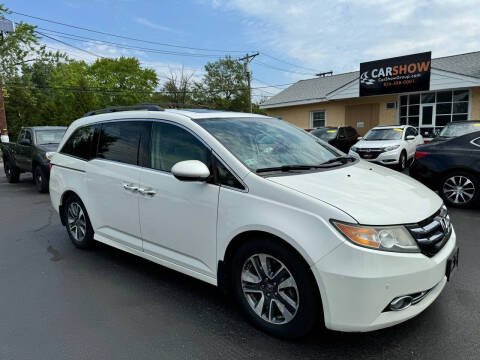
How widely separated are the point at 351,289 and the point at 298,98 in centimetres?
2169

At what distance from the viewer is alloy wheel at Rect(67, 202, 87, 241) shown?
4371 millimetres

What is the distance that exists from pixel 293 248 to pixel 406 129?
11972 millimetres

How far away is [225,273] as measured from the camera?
275cm

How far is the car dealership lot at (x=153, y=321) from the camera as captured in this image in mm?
2438

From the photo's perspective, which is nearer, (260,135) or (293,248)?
(293,248)

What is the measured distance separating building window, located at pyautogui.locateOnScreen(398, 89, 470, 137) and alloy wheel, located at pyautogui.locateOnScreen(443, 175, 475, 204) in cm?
1181

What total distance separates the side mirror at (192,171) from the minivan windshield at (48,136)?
27.4 feet

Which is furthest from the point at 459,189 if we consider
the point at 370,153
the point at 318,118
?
the point at 318,118

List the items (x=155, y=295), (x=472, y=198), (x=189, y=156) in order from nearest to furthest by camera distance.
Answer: (x=189, y=156), (x=155, y=295), (x=472, y=198)

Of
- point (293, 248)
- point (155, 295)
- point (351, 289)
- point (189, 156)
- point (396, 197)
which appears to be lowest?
point (155, 295)

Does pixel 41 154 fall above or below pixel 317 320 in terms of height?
above

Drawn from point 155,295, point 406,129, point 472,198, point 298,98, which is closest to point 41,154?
point 155,295

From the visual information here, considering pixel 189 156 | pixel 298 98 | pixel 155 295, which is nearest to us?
pixel 189 156

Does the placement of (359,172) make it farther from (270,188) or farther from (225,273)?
(225,273)
